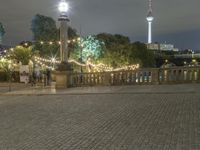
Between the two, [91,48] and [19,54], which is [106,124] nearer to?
[19,54]

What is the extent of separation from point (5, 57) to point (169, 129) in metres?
51.1

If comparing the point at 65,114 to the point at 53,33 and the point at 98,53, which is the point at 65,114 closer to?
the point at 98,53

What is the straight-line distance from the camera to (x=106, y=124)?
37.7 feet

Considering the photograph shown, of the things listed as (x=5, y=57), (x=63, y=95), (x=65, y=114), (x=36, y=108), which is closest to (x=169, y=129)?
(x=65, y=114)

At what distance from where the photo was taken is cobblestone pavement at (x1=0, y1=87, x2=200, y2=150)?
9188mm

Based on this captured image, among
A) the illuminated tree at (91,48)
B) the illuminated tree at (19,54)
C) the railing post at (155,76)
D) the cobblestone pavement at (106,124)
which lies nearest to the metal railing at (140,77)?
the railing post at (155,76)

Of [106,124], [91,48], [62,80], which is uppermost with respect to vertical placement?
[91,48]

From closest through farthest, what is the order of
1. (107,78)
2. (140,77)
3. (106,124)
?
(106,124)
(140,77)
(107,78)

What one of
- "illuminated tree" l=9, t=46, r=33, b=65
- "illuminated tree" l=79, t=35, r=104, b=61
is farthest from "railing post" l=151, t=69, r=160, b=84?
"illuminated tree" l=79, t=35, r=104, b=61

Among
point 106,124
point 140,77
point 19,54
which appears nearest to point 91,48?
point 19,54

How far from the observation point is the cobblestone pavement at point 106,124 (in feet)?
30.1

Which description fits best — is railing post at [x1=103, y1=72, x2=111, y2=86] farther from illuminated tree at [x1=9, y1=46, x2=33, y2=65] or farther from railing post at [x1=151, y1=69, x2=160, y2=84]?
illuminated tree at [x1=9, y1=46, x2=33, y2=65]

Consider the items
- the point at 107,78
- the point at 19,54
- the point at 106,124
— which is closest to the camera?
the point at 106,124

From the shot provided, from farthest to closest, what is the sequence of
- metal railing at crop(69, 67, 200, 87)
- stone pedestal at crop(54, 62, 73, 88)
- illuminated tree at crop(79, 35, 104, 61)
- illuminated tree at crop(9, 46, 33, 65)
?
illuminated tree at crop(79, 35, 104, 61) < illuminated tree at crop(9, 46, 33, 65) < stone pedestal at crop(54, 62, 73, 88) < metal railing at crop(69, 67, 200, 87)
